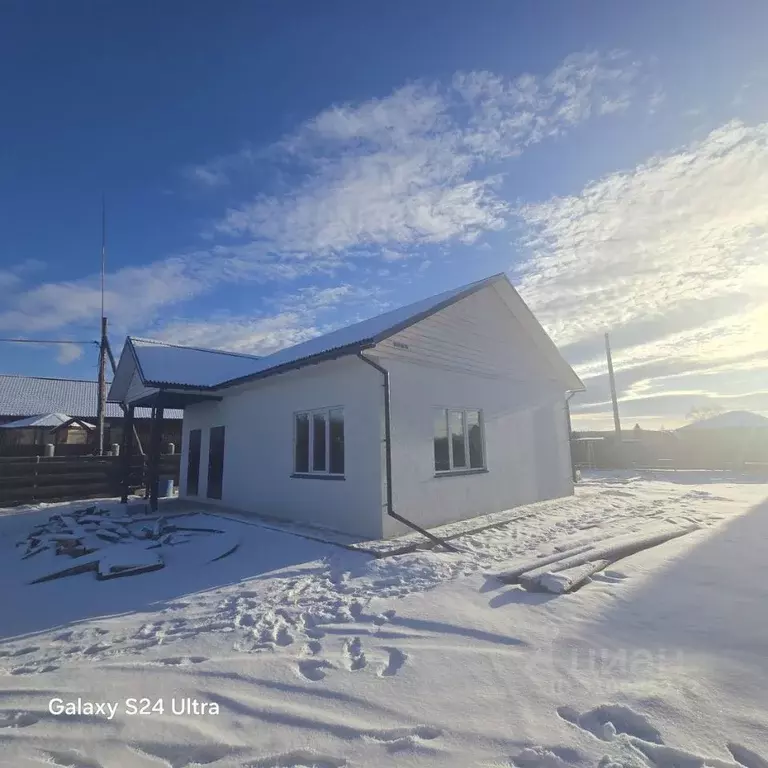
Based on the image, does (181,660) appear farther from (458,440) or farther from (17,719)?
Result: (458,440)

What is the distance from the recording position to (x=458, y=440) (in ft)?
31.5

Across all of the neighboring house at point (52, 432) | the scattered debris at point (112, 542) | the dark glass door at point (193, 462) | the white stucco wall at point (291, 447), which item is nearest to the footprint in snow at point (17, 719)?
the scattered debris at point (112, 542)

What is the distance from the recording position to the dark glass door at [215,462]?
40.6 feet

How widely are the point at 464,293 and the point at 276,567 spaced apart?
20.9 feet

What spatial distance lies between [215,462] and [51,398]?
21.8m

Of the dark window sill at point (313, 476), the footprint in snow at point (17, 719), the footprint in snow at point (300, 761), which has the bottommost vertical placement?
the footprint in snow at point (300, 761)

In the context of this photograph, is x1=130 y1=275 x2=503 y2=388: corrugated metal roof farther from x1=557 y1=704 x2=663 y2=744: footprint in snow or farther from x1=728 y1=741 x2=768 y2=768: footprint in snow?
x1=728 y1=741 x2=768 y2=768: footprint in snow

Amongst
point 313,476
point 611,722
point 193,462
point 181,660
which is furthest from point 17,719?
point 193,462

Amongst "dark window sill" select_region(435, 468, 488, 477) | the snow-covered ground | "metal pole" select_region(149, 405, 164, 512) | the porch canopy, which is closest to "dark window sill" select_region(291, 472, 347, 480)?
"dark window sill" select_region(435, 468, 488, 477)

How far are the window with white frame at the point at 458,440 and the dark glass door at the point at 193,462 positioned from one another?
7.79 m

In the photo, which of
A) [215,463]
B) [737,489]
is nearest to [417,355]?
[215,463]

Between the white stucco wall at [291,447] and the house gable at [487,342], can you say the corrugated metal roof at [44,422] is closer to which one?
the white stucco wall at [291,447]

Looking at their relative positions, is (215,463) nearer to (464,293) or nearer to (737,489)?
(464,293)

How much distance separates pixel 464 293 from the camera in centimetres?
961
